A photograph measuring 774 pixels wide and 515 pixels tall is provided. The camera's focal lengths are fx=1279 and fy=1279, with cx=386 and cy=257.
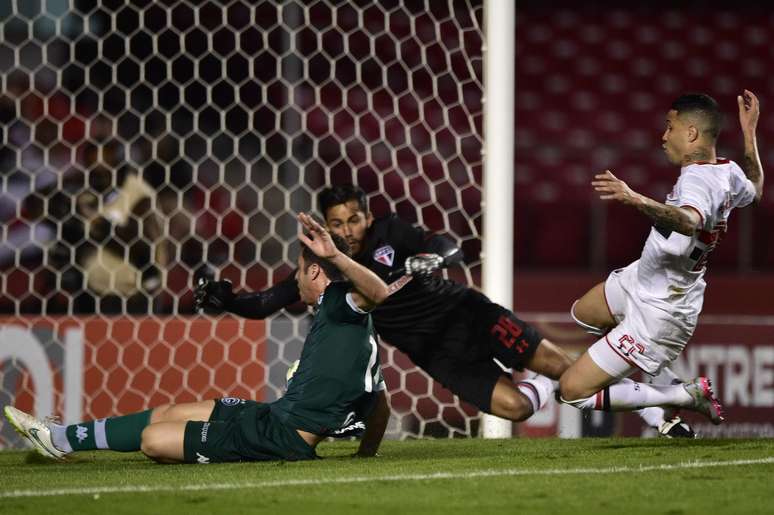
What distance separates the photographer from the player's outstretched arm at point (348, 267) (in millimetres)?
4125

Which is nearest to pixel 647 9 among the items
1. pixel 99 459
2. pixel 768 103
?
pixel 768 103

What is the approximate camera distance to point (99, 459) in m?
5.03

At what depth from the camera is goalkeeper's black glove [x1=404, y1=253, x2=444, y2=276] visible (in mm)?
4836

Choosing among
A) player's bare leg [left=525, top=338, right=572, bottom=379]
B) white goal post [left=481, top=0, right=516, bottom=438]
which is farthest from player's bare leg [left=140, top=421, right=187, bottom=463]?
white goal post [left=481, top=0, right=516, bottom=438]

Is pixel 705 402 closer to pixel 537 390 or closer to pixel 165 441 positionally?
pixel 537 390

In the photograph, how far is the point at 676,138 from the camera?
487 cm

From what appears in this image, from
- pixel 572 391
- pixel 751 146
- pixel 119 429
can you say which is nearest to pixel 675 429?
pixel 572 391

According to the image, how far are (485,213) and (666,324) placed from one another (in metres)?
1.46

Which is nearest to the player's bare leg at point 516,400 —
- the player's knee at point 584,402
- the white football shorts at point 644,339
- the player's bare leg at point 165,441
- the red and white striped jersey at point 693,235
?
the player's knee at point 584,402

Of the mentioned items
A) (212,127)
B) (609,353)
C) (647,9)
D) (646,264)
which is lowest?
(609,353)

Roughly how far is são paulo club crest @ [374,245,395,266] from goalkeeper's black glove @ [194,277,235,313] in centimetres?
64

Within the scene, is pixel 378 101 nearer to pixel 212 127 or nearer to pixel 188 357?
pixel 212 127

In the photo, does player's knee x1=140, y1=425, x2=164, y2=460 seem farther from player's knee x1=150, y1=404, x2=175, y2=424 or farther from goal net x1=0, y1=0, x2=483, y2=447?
goal net x1=0, y1=0, x2=483, y2=447

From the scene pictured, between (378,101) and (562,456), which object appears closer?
(562,456)
